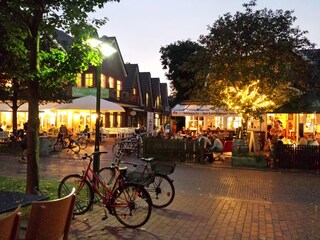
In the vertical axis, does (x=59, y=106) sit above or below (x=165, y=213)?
above

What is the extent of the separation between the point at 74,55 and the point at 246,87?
11.9m

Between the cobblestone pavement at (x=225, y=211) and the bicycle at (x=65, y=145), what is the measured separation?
19.9 feet

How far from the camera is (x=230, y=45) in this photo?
1912 centimetres

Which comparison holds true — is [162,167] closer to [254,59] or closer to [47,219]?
[47,219]

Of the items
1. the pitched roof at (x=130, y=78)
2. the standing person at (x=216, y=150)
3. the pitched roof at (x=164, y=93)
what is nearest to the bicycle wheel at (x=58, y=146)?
the standing person at (x=216, y=150)

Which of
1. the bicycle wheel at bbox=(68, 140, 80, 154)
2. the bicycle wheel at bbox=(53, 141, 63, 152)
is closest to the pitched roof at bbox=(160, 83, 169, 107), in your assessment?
the bicycle wheel at bbox=(53, 141, 63, 152)

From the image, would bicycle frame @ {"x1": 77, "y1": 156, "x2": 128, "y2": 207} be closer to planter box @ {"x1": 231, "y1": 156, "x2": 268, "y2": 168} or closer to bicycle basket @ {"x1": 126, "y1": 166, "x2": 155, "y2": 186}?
bicycle basket @ {"x1": 126, "y1": 166, "x2": 155, "y2": 186}

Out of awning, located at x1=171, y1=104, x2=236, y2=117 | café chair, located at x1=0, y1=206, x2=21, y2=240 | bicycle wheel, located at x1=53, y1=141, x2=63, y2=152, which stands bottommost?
bicycle wheel, located at x1=53, y1=141, x2=63, y2=152

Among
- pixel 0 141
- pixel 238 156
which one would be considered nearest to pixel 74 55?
pixel 238 156

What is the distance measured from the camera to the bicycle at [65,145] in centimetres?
2077

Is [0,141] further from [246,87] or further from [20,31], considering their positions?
[20,31]

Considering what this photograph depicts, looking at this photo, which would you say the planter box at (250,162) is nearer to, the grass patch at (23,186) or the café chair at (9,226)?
the grass patch at (23,186)

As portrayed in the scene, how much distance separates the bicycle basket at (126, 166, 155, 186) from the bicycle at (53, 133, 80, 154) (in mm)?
12707

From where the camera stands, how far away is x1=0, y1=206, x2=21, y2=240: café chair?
112 inches
